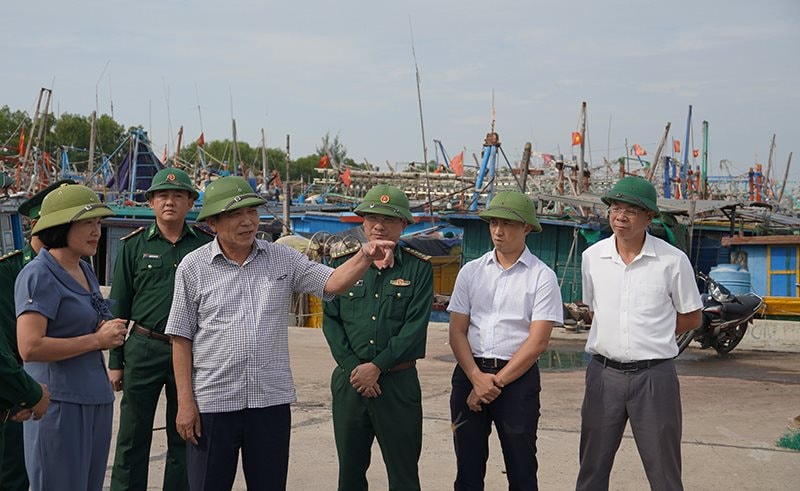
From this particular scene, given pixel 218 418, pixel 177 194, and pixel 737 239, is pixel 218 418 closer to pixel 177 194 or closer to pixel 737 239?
pixel 177 194

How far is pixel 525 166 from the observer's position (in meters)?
16.2

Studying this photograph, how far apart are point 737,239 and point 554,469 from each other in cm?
1034

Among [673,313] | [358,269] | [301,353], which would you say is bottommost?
[301,353]

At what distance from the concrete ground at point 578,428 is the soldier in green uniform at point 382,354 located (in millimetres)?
1105

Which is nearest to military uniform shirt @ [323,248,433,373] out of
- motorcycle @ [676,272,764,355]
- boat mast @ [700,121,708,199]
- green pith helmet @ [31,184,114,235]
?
green pith helmet @ [31,184,114,235]

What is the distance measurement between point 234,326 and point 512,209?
5.17 feet

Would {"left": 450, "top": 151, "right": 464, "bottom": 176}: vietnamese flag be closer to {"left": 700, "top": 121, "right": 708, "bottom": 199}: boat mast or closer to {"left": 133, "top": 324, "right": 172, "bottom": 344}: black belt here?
{"left": 700, "top": 121, "right": 708, "bottom": 199}: boat mast

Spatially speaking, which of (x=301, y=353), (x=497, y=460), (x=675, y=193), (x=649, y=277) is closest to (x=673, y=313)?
(x=649, y=277)

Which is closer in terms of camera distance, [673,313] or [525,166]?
[673,313]

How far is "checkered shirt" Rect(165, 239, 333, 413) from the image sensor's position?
3.56 m

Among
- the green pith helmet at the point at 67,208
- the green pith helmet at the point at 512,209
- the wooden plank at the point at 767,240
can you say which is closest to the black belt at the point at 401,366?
the green pith helmet at the point at 512,209

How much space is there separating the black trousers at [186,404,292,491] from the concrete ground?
1.65 m

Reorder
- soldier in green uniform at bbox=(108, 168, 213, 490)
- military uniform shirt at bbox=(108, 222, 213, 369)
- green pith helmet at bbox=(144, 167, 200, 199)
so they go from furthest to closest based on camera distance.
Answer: green pith helmet at bbox=(144, 167, 200, 199), military uniform shirt at bbox=(108, 222, 213, 369), soldier in green uniform at bbox=(108, 168, 213, 490)

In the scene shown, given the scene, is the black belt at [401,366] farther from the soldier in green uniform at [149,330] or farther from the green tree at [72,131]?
the green tree at [72,131]
